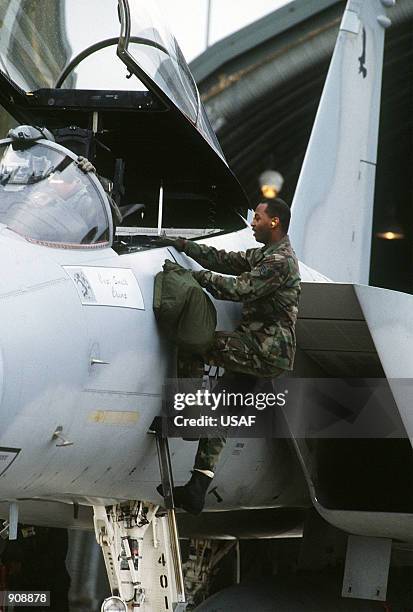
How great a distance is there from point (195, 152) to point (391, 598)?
3034 millimetres

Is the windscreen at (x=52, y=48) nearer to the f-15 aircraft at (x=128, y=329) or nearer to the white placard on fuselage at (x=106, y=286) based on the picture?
the f-15 aircraft at (x=128, y=329)

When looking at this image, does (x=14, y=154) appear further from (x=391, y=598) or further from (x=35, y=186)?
(x=391, y=598)

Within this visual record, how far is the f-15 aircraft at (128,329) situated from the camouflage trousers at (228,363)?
0.48ft

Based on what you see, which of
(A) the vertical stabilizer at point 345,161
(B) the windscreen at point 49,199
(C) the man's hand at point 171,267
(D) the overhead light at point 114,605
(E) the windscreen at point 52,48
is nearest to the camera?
(B) the windscreen at point 49,199

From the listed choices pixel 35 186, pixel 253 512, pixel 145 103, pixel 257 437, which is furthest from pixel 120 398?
pixel 253 512

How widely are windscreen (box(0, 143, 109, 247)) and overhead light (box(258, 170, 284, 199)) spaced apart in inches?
522

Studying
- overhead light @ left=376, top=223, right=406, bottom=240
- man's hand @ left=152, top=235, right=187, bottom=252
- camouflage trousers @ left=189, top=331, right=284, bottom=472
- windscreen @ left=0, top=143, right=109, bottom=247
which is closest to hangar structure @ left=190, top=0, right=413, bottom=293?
overhead light @ left=376, top=223, right=406, bottom=240

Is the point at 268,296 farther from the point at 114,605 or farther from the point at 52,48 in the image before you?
the point at 52,48

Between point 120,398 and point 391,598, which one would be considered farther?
point 391,598

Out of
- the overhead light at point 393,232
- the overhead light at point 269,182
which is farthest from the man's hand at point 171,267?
the overhead light at point 393,232

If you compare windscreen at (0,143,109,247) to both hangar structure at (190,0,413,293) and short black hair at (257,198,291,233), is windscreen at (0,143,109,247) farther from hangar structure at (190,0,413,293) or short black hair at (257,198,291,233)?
hangar structure at (190,0,413,293)

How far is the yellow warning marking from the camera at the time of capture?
13.4ft

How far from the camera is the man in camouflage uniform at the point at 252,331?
15.1 feet

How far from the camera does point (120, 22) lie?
5133 millimetres
